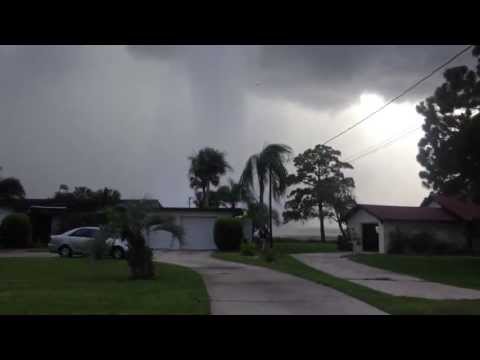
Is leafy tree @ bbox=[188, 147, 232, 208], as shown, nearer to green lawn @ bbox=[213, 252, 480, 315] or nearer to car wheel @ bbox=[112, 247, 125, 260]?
car wheel @ bbox=[112, 247, 125, 260]

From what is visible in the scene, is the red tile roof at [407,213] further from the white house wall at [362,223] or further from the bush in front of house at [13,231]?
the bush in front of house at [13,231]

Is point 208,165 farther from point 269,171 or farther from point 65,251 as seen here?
point 65,251

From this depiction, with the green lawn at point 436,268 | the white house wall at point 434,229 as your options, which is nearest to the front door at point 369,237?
the white house wall at point 434,229

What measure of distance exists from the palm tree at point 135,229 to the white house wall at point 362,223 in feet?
56.4

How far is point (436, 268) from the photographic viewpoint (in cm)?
1836

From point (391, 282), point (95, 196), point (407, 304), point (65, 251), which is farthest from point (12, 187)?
point (407, 304)

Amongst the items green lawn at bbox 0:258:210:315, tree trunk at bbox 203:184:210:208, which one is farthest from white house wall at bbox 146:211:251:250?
green lawn at bbox 0:258:210:315

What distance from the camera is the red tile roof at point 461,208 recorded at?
2850cm

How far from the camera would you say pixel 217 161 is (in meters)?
44.3

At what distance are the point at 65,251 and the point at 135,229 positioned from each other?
933 centimetres

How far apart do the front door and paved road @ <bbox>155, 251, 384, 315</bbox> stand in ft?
53.9
